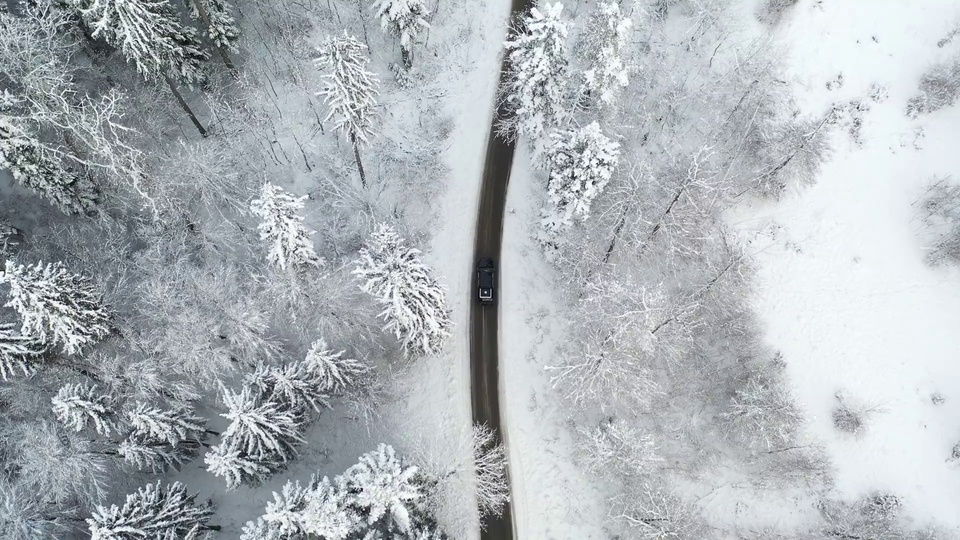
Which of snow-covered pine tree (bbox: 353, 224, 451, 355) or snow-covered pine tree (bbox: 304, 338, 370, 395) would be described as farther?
snow-covered pine tree (bbox: 304, 338, 370, 395)

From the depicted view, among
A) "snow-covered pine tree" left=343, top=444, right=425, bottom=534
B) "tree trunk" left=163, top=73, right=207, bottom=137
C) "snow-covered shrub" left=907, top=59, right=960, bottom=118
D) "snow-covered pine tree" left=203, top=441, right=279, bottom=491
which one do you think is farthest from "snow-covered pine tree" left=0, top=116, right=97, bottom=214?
"snow-covered shrub" left=907, top=59, right=960, bottom=118

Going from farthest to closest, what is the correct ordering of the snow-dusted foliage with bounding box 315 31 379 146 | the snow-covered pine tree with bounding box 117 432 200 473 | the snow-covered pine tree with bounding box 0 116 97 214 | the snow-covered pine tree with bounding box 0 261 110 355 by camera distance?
the snow-dusted foliage with bounding box 315 31 379 146, the snow-covered pine tree with bounding box 0 116 97 214, the snow-covered pine tree with bounding box 117 432 200 473, the snow-covered pine tree with bounding box 0 261 110 355

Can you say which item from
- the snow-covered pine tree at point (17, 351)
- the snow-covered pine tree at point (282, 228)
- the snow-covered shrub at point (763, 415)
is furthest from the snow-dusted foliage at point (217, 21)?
the snow-covered shrub at point (763, 415)

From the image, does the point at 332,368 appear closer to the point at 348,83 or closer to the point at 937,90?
the point at 348,83

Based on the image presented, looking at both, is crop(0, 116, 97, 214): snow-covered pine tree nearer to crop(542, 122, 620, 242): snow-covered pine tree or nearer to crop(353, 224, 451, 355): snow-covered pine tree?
crop(353, 224, 451, 355): snow-covered pine tree

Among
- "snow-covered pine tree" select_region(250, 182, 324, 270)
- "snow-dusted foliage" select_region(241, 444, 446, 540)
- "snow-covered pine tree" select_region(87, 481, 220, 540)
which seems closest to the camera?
"snow-dusted foliage" select_region(241, 444, 446, 540)

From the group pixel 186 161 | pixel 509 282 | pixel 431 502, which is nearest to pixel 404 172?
pixel 509 282
